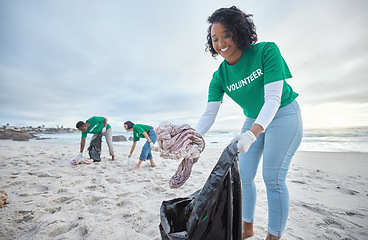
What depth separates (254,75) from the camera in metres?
1.23

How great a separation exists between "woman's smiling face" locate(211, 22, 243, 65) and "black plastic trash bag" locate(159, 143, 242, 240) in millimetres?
741

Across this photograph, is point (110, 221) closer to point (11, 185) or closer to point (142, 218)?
point (142, 218)

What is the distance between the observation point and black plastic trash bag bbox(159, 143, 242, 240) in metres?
0.89

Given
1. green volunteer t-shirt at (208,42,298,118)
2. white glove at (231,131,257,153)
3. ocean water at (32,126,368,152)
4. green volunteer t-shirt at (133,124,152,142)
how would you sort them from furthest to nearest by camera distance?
ocean water at (32,126,368,152), green volunteer t-shirt at (133,124,152,142), green volunteer t-shirt at (208,42,298,118), white glove at (231,131,257,153)

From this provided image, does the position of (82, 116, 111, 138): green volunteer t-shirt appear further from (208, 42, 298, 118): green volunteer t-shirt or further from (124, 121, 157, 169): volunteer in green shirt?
(208, 42, 298, 118): green volunteer t-shirt

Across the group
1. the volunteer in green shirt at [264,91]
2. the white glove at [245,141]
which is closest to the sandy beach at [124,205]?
the volunteer in green shirt at [264,91]

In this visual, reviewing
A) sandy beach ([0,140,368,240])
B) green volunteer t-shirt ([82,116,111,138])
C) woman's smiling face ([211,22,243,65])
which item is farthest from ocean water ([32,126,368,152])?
woman's smiling face ([211,22,243,65])

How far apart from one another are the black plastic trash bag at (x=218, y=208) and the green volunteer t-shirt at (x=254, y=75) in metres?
0.54

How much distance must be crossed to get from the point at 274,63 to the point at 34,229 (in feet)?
8.98

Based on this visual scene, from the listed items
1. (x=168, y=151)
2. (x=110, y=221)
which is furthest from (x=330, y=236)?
(x=110, y=221)

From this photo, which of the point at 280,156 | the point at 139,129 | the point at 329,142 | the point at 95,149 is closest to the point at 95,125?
the point at 95,149

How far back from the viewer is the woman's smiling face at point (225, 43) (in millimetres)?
1244

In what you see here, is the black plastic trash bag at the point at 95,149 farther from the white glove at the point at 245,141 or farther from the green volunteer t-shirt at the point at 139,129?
the white glove at the point at 245,141

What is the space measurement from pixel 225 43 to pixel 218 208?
46.1 inches
